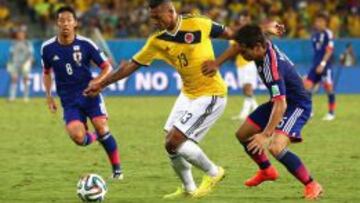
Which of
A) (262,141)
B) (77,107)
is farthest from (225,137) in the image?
(262,141)

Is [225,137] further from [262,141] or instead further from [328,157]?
[262,141]

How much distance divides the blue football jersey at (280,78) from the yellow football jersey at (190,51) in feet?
2.20

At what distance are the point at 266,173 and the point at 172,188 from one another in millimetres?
1193

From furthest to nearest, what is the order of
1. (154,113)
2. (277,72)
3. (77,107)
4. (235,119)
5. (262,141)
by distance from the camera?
(154,113) → (235,119) → (77,107) → (277,72) → (262,141)

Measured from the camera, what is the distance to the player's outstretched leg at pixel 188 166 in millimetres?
11703

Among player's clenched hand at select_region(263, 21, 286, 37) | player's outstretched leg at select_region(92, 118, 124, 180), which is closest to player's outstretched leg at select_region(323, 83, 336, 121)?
player's outstretched leg at select_region(92, 118, 124, 180)

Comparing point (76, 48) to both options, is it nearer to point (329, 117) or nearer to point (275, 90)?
point (275, 90)

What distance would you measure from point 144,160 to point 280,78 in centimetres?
517

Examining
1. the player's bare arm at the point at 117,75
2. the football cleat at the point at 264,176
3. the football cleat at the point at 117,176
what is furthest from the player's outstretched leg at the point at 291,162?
the football cleat at the point at 117,176

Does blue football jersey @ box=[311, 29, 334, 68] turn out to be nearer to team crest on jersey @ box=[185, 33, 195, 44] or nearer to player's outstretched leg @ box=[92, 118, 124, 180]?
player's outstretched leg @ box=[92, 118, 124, 180]

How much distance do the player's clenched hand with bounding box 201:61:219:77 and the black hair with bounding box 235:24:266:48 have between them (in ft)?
1.32

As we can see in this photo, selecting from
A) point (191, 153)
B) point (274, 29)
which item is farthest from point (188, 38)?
point (191, 153)

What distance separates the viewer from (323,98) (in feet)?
109

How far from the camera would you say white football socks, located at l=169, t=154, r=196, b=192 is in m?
11.9
